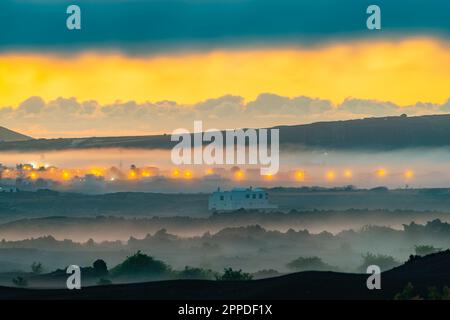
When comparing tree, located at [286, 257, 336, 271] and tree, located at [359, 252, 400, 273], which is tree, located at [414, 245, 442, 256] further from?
tree, located at [286, 257, 336, 271]

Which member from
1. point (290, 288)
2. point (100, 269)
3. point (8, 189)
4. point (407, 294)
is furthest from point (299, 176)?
point (407, 294)

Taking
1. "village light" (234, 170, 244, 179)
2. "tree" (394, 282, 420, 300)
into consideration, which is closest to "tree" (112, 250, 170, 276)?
"tree" (394, 282, 420, 300)

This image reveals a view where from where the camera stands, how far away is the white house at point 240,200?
130 meters

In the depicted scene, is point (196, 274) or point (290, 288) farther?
point (196, 274)

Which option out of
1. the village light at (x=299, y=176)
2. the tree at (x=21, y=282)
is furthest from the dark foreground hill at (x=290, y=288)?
the village light at (x=299, y=176)

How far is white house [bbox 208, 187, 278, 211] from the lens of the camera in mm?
129750

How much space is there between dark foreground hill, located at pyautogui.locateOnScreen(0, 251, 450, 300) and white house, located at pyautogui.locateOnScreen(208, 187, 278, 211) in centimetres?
6639

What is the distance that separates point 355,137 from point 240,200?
3280 centimetres

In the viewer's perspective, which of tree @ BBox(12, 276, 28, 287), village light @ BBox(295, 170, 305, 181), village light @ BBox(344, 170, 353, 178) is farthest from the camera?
village light @ BBox(344, 170, 353, 178)

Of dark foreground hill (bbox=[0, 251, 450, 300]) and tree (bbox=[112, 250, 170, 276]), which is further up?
tree (bbox=[112, 250, 170, 276])

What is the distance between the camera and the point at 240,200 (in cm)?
13062

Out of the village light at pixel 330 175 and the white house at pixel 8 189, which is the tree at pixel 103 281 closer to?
the white house at pixel 8 189

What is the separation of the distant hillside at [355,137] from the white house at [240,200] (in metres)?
18.3

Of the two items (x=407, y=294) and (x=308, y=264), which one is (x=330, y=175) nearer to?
(x=308, y=264)
